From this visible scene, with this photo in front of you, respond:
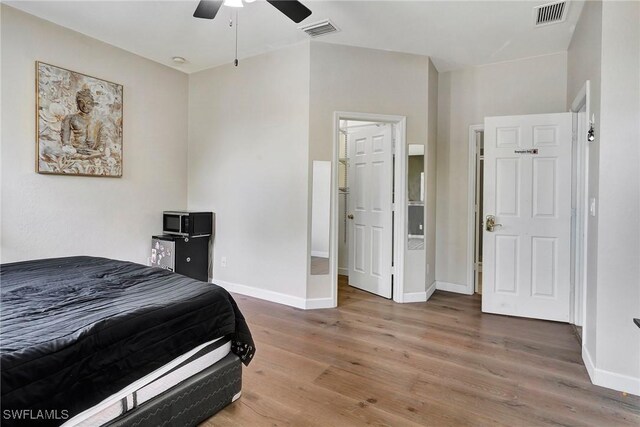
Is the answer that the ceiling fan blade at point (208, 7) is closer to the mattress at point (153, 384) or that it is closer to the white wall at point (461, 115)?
the mattress at point (153, 384)

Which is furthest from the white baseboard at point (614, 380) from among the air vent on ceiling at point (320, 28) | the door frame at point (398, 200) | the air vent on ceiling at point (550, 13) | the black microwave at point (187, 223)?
the black microwave at point (187, 223)

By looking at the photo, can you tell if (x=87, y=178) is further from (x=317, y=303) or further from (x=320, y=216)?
(x=317, y=303)

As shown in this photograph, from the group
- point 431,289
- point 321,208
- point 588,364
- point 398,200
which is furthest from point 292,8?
point 431,289

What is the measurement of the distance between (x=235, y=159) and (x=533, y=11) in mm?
3322

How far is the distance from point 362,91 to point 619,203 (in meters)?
2.48

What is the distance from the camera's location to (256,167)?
12.9 ft

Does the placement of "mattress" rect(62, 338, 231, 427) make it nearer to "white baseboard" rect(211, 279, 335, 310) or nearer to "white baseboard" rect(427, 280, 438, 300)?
"white baseboard" rect(211, 279, 335, 310)

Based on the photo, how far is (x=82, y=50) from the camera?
3.44 meters

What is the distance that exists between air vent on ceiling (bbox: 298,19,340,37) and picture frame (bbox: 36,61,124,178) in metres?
2.22

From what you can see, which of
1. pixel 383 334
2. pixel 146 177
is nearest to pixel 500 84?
pixel 383 334

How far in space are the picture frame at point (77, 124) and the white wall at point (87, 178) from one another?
0.07m

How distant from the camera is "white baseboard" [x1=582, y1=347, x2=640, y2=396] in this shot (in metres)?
2.08

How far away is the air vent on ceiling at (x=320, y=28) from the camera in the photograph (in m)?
3.14

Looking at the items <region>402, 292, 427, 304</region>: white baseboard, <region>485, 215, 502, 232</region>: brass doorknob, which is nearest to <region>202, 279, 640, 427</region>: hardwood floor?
<region>402, 292, 427, 304</region>: white baseboard
